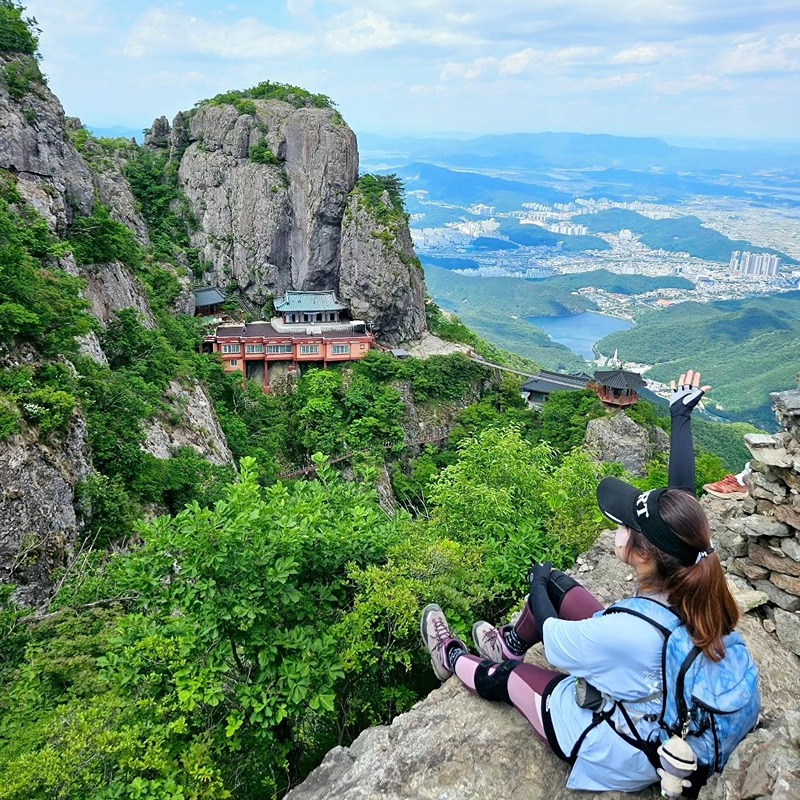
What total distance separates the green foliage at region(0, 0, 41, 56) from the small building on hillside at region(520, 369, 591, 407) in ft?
92.4

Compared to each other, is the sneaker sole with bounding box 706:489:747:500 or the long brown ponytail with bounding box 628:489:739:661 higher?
the long brown ponytail with bounding box 628:489:739:661

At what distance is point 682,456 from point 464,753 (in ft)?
8.52

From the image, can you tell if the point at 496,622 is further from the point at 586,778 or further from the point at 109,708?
the point at 109,708

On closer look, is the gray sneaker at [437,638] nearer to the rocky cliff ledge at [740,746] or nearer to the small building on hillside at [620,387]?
the rocky cliff ledge at [740,746]

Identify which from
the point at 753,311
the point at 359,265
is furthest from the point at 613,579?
the point at 753,311

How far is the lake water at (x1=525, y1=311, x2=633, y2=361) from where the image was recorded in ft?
356

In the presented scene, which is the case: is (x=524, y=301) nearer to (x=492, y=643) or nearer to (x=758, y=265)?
(x=758, y=265)

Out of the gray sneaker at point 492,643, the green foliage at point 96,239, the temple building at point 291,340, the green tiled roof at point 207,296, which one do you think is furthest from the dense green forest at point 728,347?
the gray sneaker at point 492,643

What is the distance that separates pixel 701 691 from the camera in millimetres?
3012

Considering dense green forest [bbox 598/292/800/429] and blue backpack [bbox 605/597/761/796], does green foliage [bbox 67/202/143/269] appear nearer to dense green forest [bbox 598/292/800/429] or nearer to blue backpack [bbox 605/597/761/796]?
blue backpack [bbox 605/597/761/796]

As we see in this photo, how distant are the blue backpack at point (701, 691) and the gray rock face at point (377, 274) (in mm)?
30950

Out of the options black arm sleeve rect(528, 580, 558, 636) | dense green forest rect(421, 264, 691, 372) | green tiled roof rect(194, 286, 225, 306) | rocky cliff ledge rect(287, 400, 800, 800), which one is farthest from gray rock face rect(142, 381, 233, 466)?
dense green forest rect(421, 264, 691, 372)

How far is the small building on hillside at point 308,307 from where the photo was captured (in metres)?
32.3

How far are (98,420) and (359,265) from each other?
21728 millimetres
